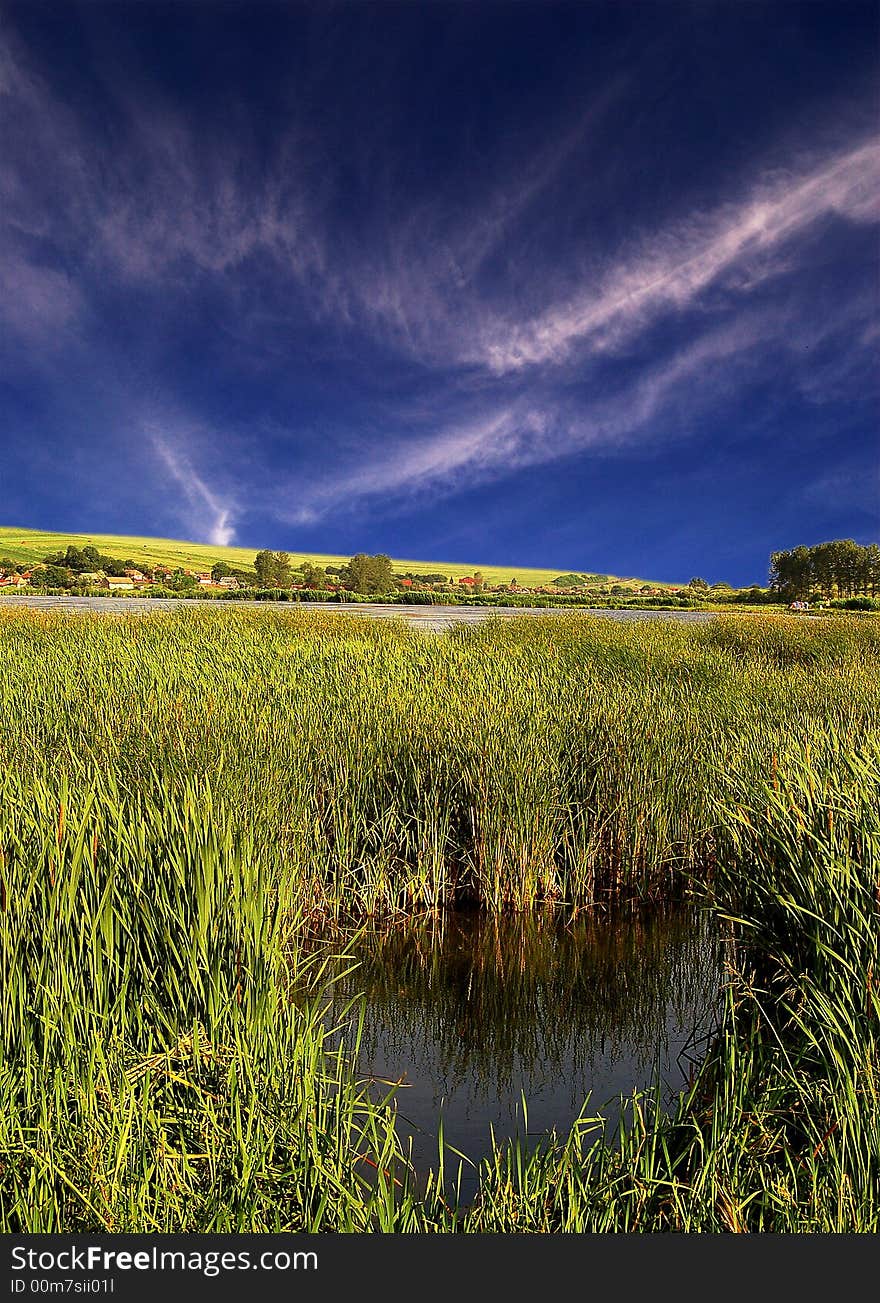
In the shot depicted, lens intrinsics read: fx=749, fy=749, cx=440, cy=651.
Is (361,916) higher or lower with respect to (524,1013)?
higher

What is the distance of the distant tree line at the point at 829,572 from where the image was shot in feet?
258

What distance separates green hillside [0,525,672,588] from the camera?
9556 cm

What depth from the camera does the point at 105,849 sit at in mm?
2938

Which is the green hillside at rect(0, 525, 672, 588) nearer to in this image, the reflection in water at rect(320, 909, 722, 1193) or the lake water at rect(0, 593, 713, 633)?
the lake water at rect(0, 593, 713, 633)

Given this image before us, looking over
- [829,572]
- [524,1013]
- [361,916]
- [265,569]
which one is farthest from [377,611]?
[829,572]

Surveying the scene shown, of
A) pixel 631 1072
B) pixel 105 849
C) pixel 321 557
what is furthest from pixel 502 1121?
pixel 321 557

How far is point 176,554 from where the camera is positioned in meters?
106

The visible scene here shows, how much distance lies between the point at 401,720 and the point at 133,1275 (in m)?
4.71

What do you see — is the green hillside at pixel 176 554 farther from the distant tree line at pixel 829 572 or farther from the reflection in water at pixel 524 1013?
the reflection in water at pixel 524 1013

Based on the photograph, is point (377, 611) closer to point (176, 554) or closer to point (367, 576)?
point (367, 576)

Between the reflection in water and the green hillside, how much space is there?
305 feet

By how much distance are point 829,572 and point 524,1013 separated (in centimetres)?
8684

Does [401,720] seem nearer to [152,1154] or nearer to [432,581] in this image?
[152,1154]

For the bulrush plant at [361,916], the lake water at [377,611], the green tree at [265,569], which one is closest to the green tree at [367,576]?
the green tree at [265,569]
